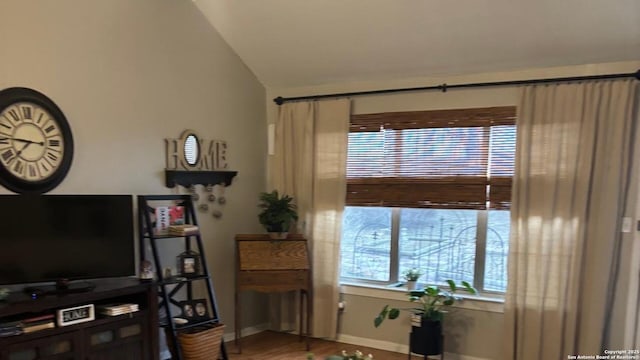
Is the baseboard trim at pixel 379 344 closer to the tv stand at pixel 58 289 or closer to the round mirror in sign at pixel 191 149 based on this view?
the round mirror in sign at pixel 191 149

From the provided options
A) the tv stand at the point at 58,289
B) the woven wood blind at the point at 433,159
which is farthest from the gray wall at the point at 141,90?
the woven wood blind at the point at 433,159

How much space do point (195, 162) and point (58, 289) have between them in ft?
5.02

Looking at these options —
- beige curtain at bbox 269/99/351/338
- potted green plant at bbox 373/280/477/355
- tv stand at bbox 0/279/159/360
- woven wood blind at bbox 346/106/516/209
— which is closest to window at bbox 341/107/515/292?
woven wood blind at bbox 346/106/516/209

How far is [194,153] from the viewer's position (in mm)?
4215

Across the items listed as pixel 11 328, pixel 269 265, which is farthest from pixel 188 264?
pixel 11 328

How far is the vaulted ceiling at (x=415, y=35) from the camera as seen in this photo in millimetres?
3348

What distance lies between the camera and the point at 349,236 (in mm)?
4668

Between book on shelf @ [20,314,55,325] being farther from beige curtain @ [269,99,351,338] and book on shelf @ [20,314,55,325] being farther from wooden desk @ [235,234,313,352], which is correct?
beige curtain @ [269,99,351,338]

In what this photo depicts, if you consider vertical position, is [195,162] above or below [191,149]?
below

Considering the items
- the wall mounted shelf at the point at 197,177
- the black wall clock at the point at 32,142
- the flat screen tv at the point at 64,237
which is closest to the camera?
the flat screen tv at the point at 64,237

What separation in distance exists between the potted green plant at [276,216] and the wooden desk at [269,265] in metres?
0.07

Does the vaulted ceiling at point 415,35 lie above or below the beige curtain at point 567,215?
above

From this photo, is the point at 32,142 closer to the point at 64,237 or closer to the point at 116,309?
the point at 64,237

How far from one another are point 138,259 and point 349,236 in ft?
6.23
